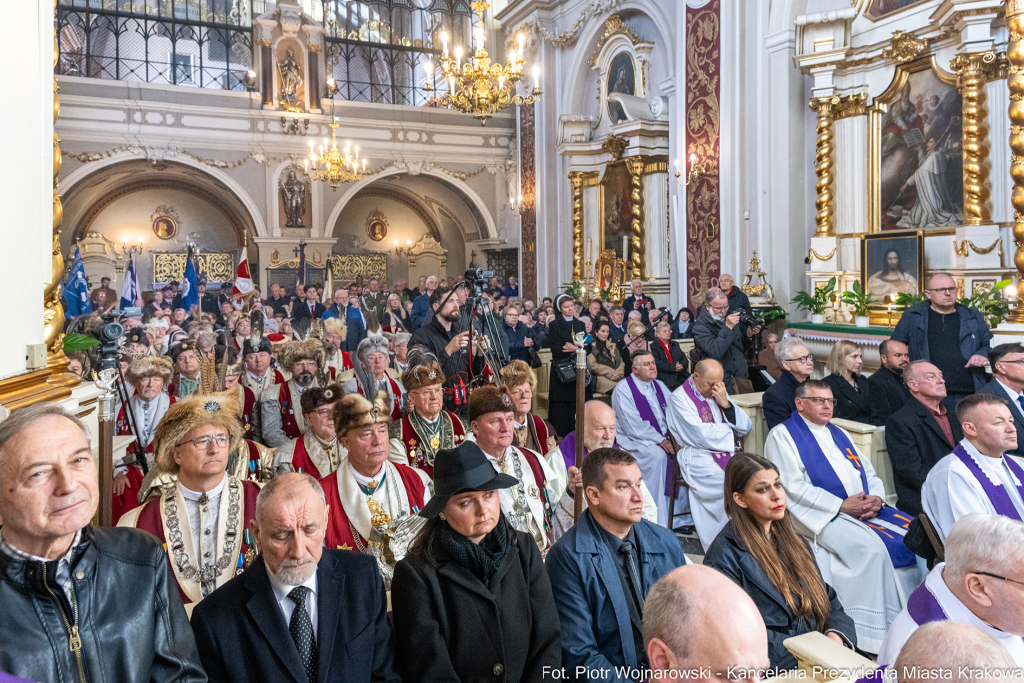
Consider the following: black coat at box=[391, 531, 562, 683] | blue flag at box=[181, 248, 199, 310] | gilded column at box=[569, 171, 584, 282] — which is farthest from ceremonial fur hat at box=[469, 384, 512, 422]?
gilded column at box=[569, 171, 584, 282]

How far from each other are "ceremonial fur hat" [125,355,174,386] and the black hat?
2.77 meters

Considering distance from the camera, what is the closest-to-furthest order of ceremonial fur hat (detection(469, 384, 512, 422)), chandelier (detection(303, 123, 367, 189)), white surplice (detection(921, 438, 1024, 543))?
white surplice (detection(921, 438, 1024, 543)), ceremonial fur hat (detection(469, 384, 512, 422)), chandelier (detection(303, 123, 367, 189))

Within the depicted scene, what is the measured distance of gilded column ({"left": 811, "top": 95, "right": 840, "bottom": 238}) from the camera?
8.81 metres

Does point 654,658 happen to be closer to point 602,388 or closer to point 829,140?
point 602,388

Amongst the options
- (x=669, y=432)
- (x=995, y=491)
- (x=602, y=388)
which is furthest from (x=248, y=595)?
(x=602, y=388)

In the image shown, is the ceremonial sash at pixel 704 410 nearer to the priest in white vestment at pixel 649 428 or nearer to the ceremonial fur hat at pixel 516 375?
the priest in white vestment at pixel 649 428

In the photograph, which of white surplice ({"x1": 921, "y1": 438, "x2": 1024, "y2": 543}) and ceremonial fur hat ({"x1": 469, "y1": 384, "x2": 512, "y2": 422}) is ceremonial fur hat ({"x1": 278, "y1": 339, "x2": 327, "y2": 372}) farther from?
white surplice ({"x1": 921, "y1": 438, "x2": 1024, "y2": 543})

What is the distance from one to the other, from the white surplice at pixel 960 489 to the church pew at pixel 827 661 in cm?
136

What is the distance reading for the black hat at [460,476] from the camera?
7.43 ft

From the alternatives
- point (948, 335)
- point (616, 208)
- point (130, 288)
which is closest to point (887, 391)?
point (948, 335)

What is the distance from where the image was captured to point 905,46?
7.98 metres

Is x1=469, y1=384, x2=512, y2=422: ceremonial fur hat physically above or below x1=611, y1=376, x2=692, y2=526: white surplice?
above

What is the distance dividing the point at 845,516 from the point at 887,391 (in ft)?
5.29

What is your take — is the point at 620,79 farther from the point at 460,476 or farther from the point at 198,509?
the point at 460,476
